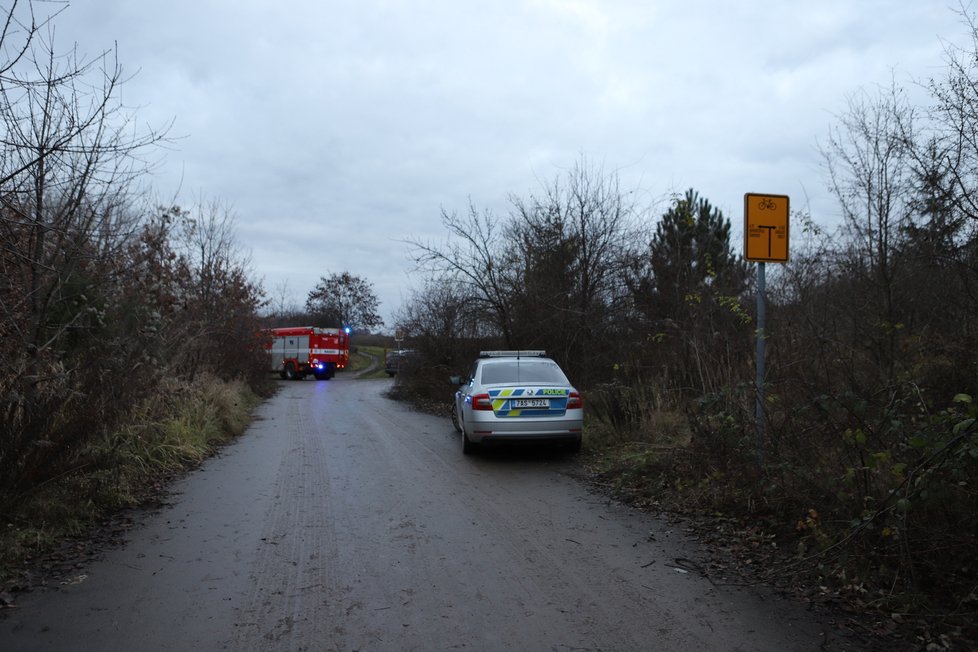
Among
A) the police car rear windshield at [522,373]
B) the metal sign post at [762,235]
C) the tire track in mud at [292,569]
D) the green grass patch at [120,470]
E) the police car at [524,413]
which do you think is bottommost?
the tire track in mud at [292,569]

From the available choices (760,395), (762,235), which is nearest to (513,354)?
(762,235)

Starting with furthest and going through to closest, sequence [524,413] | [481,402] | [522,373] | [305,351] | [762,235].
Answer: [305,351], [522,373], [481,402], [524,413], [762,235]

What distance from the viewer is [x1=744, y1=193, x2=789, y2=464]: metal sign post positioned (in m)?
6.79

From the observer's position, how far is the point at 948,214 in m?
8.02

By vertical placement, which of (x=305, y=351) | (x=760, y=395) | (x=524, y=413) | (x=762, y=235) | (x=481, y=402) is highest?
(x=762, y=235)

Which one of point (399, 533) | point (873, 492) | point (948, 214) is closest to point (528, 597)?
point (399, 533)

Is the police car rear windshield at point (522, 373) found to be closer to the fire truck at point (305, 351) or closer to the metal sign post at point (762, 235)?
the metal sign post at point (762, 235)

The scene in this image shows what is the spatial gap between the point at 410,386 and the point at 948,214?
18.7 meters

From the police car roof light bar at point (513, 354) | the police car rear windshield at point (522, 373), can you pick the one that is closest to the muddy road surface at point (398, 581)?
the police car rear windshield at point (522, 373)

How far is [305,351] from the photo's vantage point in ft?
136

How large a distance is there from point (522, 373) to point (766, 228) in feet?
15.9

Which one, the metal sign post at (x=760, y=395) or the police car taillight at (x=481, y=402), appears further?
the police car taillight at (x=481, y=402)

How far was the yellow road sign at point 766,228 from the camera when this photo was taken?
269 inches

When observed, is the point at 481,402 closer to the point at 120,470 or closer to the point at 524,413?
the point at 524,413
